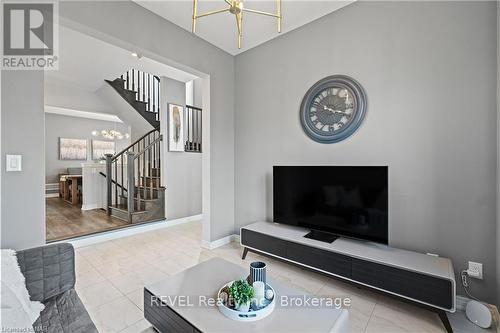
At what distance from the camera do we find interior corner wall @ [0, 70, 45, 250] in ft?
→ 5.81

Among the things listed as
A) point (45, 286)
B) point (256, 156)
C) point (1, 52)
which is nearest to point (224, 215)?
point (256, 156)

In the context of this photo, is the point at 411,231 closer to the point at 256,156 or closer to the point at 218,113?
the point at 256,156

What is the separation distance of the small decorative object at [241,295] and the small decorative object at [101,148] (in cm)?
907

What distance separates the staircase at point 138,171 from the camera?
446cm

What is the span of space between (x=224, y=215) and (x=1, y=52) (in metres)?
2.86

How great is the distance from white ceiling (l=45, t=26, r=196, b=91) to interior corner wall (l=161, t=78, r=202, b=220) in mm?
300

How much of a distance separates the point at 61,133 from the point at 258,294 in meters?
9.31

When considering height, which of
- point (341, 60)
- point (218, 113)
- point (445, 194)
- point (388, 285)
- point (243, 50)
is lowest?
point (388, 285)

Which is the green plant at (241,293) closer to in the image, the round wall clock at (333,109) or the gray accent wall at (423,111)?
the gray accent wall at (423,111)

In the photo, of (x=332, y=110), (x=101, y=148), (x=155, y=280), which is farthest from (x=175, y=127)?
(x=101, y=148)

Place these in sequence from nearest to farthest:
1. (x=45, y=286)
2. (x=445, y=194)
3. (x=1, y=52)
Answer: (x=45, y=286) < (x=1, y=52) < (x=445, y=194)

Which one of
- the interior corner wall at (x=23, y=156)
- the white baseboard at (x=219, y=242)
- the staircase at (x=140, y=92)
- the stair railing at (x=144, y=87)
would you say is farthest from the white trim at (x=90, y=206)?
the interior corner wall at (x=23, y=156)

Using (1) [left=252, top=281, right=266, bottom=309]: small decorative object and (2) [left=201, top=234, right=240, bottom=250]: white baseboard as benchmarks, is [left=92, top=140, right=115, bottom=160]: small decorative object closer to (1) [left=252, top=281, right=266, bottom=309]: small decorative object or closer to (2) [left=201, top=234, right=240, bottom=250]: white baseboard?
(2) [left=201, top=234, right=240, bottom=250]: white baseboard

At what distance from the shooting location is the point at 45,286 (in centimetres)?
157
